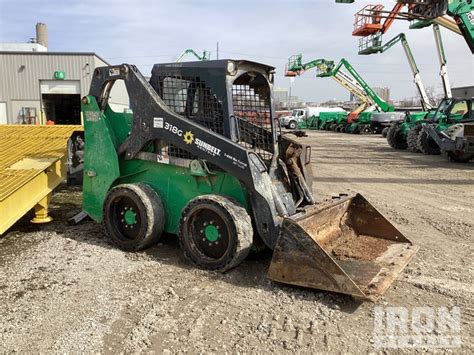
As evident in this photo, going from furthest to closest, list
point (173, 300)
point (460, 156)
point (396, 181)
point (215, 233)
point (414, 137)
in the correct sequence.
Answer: point (414, 137) < point (460, 156) < point (396, 181) < point (215, 233) < point (173, 300)

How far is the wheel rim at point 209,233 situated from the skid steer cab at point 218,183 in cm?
1

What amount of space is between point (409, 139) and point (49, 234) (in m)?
15.1

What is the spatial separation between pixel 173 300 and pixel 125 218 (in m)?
1.52

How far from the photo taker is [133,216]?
4844 mm

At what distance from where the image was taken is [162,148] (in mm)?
4824

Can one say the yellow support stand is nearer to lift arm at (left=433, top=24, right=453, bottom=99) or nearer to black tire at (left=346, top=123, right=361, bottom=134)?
A: lift arm at (left=433, top=24, right=453, bottom=99)

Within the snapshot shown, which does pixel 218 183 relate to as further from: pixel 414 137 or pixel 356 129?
pixel 356 129

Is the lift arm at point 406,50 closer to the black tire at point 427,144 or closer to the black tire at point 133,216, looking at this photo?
the black tire at point 427,144

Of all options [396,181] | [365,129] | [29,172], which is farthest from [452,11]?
[365,129]

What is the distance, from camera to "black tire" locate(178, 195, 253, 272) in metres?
4.04

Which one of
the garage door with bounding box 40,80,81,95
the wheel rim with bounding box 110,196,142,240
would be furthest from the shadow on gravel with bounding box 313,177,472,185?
the garage door with bounding box 40,80,81,95

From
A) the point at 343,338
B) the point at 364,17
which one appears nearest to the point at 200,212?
the point at 343,338

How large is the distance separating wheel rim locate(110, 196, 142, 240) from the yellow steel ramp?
111cm

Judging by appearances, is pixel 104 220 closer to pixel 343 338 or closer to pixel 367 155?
pixel 343 338
